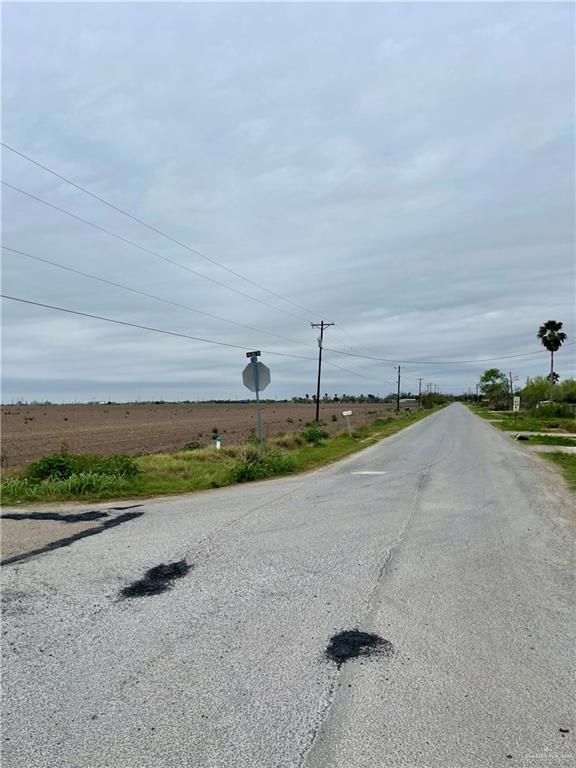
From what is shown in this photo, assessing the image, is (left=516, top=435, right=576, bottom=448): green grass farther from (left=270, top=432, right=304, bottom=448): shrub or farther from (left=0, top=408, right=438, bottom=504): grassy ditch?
(left=0, top=408, right=438, bottom=504): grassy ditch

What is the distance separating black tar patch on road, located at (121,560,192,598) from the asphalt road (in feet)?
0.34

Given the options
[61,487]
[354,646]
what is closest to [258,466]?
[61,487]

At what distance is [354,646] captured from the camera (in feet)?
12.6

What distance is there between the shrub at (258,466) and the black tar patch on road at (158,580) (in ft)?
22.9

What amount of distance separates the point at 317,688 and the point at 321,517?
4.92 metres

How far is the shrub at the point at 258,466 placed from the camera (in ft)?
42.4

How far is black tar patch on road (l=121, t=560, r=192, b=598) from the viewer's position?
4.94 m

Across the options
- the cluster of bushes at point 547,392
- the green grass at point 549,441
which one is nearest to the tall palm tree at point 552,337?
the cluster of bushes at point 547,392

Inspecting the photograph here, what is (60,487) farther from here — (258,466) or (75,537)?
(258,466)

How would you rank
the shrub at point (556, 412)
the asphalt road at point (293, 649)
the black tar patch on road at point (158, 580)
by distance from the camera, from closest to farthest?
the asphalt road at point (293, 649)
the black tar patch on road at point (158, 580)
the shrub at point (556, 412)

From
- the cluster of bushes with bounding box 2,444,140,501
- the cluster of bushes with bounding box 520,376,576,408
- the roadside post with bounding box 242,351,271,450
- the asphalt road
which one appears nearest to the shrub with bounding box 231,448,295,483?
the roadside post with bounding box 242,351,271,450

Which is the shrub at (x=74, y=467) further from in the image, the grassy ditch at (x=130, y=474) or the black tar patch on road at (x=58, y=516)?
the black tar patch on road at (x=58, y=516)

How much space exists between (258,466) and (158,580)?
8411mm

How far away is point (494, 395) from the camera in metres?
116
